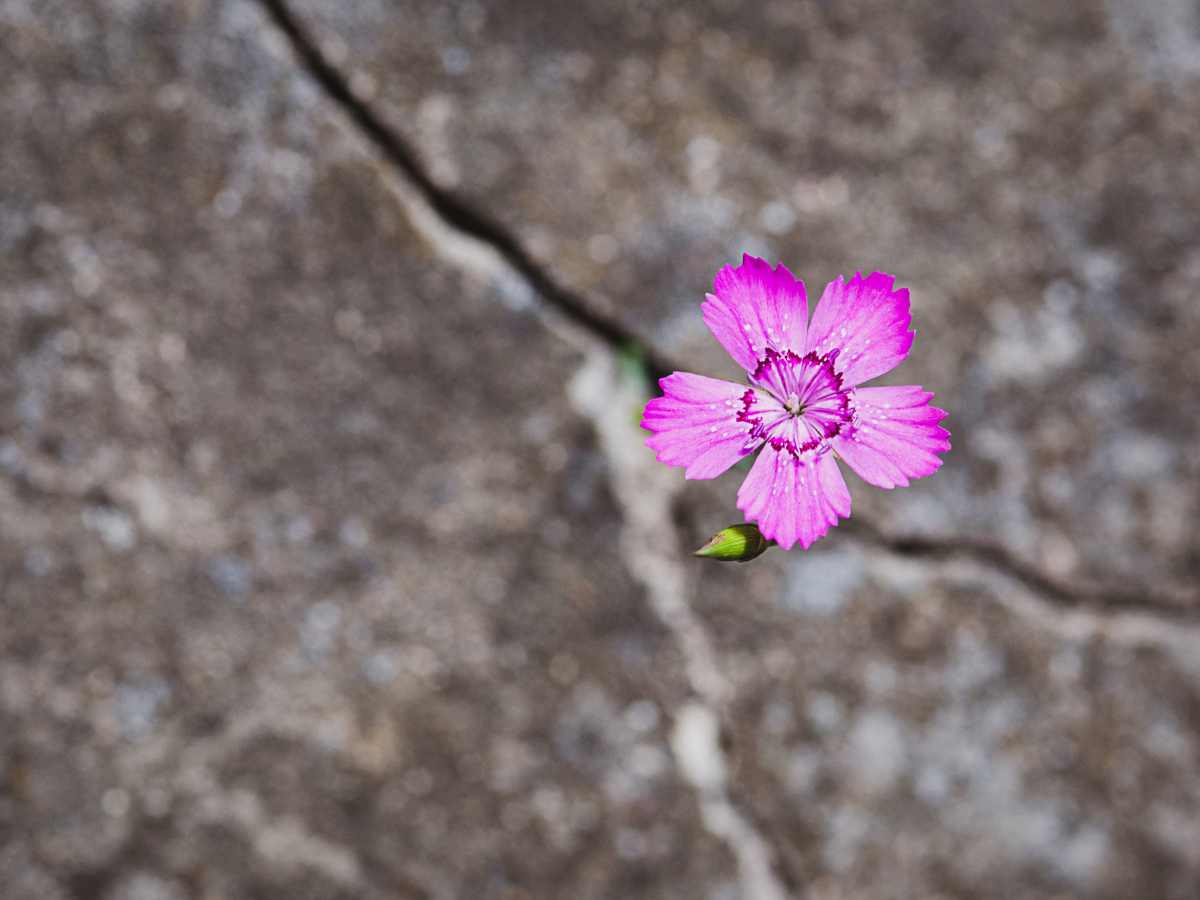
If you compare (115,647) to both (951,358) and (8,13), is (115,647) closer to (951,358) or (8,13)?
(8,13)

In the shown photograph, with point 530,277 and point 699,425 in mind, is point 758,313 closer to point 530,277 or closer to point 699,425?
point 699,425

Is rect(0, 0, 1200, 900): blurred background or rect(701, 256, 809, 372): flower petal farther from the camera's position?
rect(0, 0, 1200, 900): blurred background

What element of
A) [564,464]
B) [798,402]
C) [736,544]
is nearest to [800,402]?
[798,402]

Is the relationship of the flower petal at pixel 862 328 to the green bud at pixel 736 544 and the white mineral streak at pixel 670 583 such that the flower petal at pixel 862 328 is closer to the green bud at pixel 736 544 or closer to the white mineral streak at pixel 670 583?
the green bud at pixel 736 544

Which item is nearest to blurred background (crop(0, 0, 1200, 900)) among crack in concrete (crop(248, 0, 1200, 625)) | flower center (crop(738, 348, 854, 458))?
crack in concrete (crop(248, 0, 1200, 625))

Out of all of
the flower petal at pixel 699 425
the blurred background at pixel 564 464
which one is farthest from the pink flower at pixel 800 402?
the blurred background at pixel 564 464

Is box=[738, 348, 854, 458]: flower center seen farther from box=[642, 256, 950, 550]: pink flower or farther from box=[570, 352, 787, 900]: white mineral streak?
box=[570, 352, 787, 900]: white mineral streak
